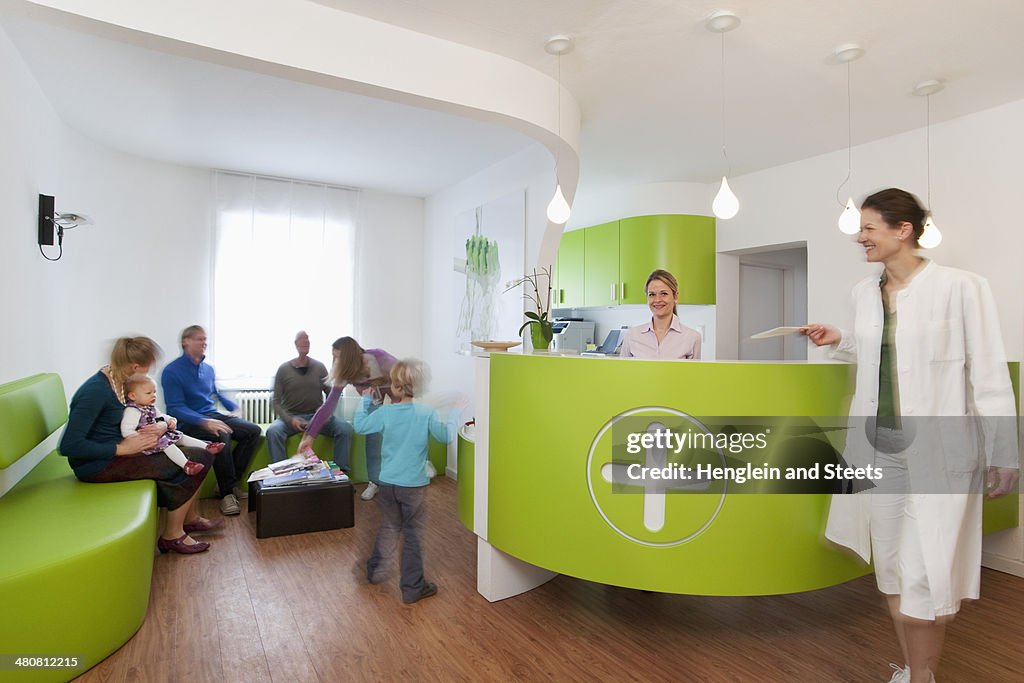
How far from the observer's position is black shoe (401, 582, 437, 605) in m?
2.79

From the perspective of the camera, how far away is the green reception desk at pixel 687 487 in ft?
7.41

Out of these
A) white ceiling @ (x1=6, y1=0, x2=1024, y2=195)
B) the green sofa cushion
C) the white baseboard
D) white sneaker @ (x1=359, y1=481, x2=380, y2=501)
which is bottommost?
the white baseboard

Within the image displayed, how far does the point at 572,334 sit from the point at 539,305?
2.41 metres

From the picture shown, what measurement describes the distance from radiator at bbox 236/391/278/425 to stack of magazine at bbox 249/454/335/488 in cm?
151

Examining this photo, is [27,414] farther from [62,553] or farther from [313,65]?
[313,65]

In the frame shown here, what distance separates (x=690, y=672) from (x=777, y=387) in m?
1.12

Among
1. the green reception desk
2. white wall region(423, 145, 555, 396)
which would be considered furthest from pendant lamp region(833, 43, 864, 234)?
white wall region(423, 145, 555, 396)

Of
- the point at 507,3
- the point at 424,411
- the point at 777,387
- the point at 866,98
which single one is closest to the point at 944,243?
the point at 866,98

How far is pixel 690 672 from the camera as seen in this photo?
2260 millimetres

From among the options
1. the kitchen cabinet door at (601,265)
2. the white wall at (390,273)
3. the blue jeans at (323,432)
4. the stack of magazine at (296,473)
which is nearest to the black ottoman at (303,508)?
the stack of magazine at (296,473)

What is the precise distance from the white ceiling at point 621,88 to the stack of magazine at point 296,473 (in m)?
2.29

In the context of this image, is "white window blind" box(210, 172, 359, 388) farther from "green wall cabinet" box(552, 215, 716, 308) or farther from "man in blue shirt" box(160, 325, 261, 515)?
"green wall cabinet" box(552, 215, 716, 308)

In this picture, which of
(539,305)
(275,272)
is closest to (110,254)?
(275,272)

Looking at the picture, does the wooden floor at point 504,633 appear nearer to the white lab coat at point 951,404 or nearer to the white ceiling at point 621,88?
the white lab coat at point 951,404
